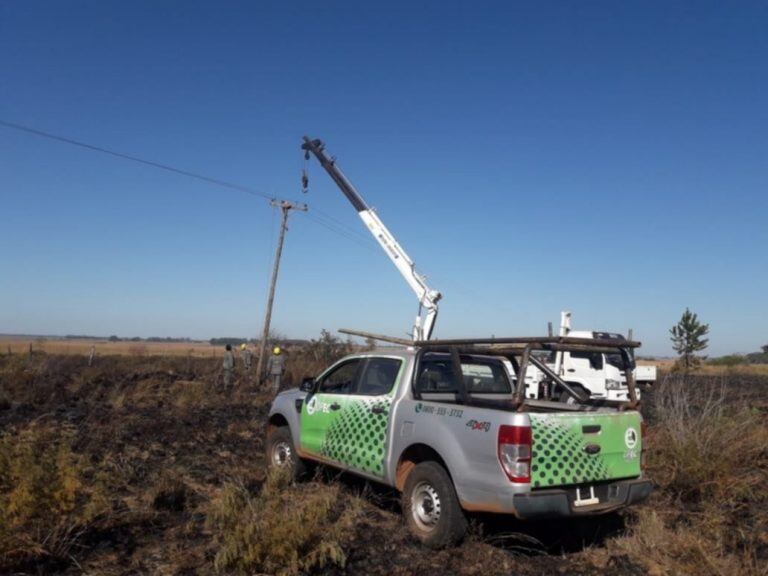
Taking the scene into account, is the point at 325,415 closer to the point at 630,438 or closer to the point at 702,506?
the point at 630,438

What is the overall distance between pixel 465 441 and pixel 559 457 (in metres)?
0.76

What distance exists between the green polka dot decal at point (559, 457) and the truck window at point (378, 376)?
6.23ft

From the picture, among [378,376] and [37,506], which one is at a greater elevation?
[378,376]

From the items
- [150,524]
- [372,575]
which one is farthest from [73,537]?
[372,575]

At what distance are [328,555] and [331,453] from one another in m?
2.26

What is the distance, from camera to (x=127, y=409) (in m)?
15.5

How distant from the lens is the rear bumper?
16.9 feet

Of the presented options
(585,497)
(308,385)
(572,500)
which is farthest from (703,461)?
(308,385)

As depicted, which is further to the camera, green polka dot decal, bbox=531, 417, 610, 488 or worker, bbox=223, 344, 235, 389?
worker, bbox=223, 344, 235, 389

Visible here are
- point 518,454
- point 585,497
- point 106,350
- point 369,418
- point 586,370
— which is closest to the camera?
point 518,454

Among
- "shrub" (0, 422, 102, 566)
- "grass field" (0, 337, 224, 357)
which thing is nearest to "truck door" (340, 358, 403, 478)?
"shrub" (0, 422, 102, 566)

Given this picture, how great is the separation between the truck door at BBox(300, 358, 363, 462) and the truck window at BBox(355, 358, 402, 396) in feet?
0.42

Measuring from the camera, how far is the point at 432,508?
588 centimetres

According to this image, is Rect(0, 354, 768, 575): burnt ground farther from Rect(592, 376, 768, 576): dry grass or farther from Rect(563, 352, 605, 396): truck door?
Rect(563, 352, 605, 396): truck door
